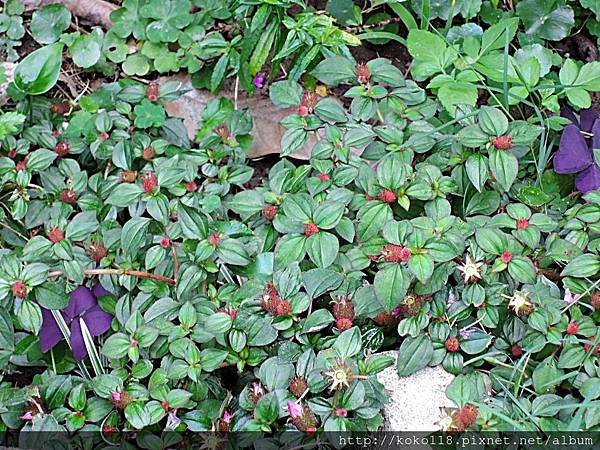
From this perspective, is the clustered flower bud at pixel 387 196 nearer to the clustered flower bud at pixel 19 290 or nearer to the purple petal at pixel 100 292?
the purple petal at pixel 100 292

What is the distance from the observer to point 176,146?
7.82 ft

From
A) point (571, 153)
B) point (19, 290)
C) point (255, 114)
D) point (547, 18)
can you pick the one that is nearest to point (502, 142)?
point (571, 153)

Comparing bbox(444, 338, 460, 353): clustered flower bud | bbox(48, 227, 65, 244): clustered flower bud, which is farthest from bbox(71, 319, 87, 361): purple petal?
bbox(444, 338, 460, 353): clustered flower bud

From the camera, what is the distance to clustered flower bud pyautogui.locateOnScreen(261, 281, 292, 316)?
5.88 feet

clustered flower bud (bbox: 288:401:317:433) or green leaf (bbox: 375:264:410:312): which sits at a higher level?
green leaf (bbox: 375:264:410:312)

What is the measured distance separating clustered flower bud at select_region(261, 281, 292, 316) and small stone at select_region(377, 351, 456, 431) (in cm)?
30

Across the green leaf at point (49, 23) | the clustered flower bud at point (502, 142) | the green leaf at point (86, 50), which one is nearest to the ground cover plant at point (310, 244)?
the clustered flower bud at point (502, 142)

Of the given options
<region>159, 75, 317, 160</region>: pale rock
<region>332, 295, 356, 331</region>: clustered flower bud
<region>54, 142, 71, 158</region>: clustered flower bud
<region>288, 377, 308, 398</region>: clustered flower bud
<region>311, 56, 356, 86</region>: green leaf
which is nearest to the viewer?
<region>288, 377, 308, 398</region>: clustered flower bud

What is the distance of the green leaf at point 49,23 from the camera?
8.95ft

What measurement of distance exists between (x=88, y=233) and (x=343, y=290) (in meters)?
0.76

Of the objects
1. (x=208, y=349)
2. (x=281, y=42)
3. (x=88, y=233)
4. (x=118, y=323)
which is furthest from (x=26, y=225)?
(x=281, y=42)

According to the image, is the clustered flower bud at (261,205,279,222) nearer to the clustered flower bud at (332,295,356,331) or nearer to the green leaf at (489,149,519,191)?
the clustered flower bud at (332,295,356,331)

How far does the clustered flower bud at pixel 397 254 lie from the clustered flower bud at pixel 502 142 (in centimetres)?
40

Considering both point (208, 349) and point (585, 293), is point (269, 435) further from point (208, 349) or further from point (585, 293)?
point (585, 293)
